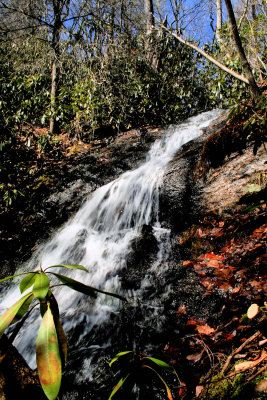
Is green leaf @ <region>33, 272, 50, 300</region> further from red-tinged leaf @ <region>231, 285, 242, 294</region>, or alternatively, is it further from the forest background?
the forest background

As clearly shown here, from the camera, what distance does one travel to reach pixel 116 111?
25.4 ft

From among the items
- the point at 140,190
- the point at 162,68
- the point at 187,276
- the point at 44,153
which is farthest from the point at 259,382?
the point at 162,68

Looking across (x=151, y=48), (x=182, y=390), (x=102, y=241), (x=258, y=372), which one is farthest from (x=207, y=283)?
(x=151, y=48)

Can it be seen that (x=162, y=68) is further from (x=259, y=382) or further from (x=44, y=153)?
(x=259, y=382)

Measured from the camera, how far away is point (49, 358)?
736 mm

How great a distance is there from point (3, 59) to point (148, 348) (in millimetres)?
13451

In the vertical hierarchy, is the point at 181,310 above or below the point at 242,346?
below

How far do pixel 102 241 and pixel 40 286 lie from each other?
312 cm

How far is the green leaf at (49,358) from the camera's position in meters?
0.69

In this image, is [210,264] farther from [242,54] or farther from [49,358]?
[242,54]

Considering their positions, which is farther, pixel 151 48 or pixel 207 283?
pixel 151 48

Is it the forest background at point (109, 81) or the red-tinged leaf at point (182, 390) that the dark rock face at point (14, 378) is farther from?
the forest background at point (109, 81)

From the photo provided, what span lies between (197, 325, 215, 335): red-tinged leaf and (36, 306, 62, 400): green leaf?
1.63 metres

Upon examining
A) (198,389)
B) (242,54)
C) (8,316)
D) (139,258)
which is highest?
(242,54)
